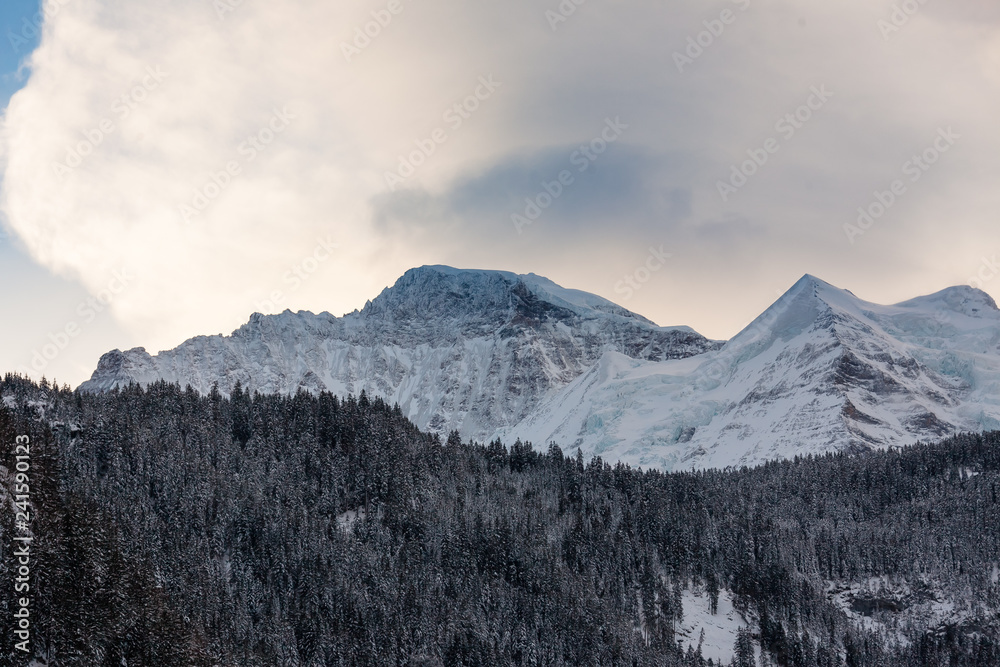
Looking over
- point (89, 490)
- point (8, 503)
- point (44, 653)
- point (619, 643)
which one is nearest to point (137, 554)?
point (89, 490)

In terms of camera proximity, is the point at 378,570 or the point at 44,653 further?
the point at 378,570

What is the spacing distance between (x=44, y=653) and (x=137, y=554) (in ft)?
158

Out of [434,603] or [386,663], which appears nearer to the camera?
[386,663]

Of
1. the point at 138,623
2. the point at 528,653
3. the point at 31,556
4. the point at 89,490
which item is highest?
the point at 89,490

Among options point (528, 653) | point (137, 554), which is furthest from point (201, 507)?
point (528, 653)

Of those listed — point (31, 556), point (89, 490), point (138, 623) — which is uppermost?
point (89, 490)

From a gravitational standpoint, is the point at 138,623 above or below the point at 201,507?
below

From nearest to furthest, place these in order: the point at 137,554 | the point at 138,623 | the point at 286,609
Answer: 1. the point at 138,623
2. the point at 137,554
3. the point at 286,609

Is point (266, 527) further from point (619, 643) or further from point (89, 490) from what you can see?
point (619, 643)

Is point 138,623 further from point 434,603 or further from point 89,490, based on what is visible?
point 434,603

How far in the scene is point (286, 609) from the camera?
577 feet

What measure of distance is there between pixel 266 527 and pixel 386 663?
150ft

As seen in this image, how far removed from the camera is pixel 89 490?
17175cm

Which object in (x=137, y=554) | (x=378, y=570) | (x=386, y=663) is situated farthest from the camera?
(x=378, y=570)
